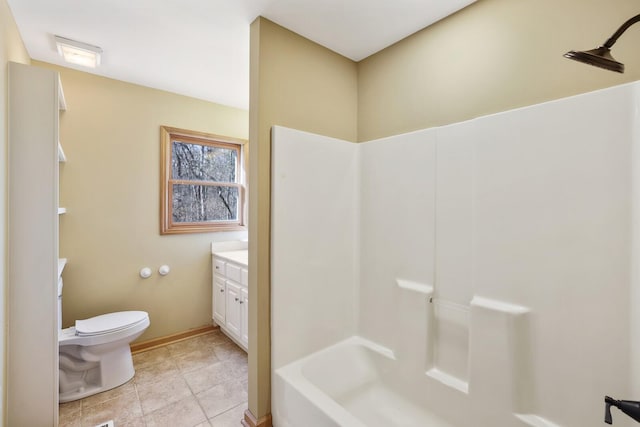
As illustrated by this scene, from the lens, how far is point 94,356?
2.05 m

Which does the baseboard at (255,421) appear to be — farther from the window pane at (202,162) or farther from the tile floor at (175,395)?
the window pane at (202,162)

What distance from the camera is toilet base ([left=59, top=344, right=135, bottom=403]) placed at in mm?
1981

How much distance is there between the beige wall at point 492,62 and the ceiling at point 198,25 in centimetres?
15

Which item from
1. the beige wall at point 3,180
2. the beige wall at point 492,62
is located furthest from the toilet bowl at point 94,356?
the beige wall at point 492,62

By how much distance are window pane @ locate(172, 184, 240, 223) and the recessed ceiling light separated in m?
1.16

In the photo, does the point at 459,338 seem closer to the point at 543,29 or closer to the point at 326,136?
the point at 326,136

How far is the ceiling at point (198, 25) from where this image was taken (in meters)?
1.57

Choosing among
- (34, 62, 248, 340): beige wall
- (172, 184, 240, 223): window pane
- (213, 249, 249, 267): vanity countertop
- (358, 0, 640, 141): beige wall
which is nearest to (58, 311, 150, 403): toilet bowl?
(34, 62, 248, 340): beige wall

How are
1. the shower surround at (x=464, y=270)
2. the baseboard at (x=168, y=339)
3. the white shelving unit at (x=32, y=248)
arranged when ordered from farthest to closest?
the baseboard at (x=168, y=339)
the white shelving unit at (x=32, y=248)
the shower surround at (x=464, y=270)

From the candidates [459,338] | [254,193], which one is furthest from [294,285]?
[459,338]

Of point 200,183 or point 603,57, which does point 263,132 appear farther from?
point 200,183

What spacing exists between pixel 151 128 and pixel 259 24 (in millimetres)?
1602

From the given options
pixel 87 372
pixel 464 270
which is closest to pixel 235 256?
pixel 87 372

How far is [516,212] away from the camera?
132cm
